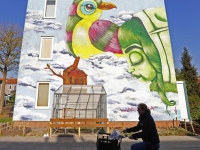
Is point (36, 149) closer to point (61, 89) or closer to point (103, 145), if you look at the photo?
point (103, 145)

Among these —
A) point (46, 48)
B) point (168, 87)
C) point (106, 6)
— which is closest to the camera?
point (168, 87)

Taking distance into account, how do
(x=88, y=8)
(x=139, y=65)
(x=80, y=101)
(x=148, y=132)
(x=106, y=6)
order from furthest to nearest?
1. (x=106, y=6)
2. (x=88, y=8)
3. (x=139, y=65)
4. (x=80, y=101)
5. (x=148, y=132)

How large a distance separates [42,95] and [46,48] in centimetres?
420

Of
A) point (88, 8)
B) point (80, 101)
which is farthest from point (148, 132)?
point (88, 8)

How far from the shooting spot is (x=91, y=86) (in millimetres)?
13836

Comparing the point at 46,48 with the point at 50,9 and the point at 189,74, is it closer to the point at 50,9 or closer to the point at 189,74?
the point at 50,9

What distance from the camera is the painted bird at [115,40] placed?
15.2 m

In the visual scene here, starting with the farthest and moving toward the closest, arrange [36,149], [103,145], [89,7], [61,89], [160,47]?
[89,7] < [160,47] < [61,89] < [36,149] < [103,145]

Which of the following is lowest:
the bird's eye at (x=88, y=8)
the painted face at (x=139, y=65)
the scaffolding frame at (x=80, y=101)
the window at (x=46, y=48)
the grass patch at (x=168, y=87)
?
the scaffolding frame at (x=80, y=101)

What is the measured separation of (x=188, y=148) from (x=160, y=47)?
9.76m

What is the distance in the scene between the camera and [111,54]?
609 inches

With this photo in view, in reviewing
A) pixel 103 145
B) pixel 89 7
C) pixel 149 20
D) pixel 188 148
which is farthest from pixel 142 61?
pixel 103 145

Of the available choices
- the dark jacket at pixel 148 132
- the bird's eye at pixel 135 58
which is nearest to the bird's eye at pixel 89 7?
the bird's eye at pixel 135 58

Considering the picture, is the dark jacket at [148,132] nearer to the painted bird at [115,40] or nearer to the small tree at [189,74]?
the painted bird at [115,40]
